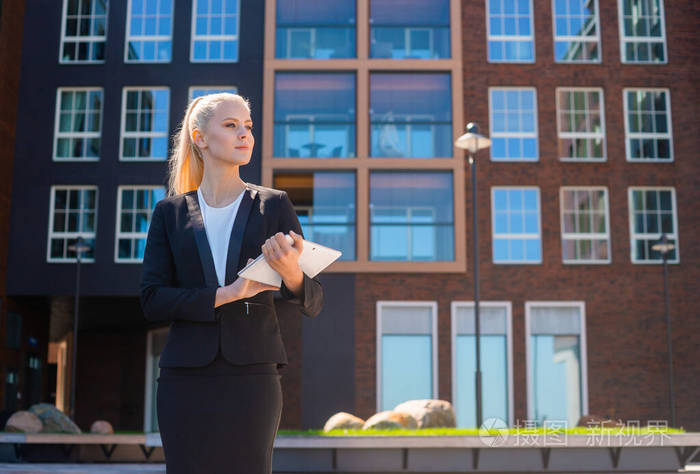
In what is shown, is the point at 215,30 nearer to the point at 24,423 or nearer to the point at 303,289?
the point at 24,423

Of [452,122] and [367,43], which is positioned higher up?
[367,43]

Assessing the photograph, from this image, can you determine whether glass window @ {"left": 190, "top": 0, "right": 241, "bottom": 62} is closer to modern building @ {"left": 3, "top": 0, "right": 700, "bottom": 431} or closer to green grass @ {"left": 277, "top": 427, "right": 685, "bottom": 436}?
modern building @ {"left": 3, "top": 0, "right": 700, "bottom": 431}

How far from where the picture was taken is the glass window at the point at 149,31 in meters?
28.9

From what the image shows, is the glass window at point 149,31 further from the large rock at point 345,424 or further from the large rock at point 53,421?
the large rock at point 345,424

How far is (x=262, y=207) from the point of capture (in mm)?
2584

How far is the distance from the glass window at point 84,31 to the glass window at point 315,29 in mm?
5826

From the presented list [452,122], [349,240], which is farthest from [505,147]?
[349,240]

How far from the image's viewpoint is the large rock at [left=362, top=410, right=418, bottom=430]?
19.2 metres

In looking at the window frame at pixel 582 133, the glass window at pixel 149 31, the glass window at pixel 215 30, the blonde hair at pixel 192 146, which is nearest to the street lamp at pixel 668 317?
the window frame at pixel 582 133

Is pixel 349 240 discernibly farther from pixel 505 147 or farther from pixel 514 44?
pixel 514 44

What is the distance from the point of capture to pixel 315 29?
28656 mm

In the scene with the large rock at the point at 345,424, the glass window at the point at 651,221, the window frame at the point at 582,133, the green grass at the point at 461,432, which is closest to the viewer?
the green grass at the point at 461,432

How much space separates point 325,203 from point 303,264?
25.0 metres

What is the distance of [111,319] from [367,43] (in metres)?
13.6
